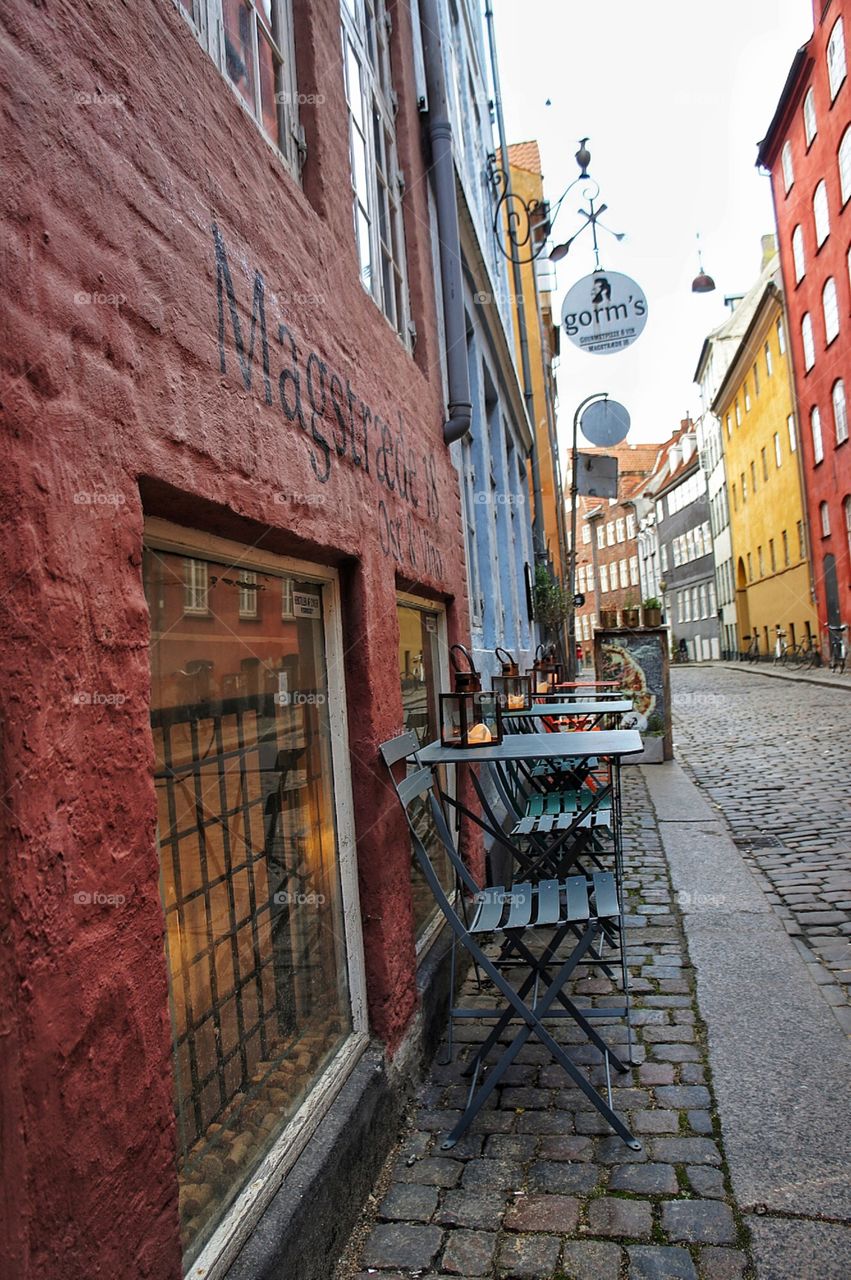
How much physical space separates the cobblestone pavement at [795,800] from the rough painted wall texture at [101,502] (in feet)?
9.75

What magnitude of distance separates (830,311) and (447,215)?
22.9 meters

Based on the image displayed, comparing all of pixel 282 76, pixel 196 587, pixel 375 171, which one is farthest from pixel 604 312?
pixel 196 587

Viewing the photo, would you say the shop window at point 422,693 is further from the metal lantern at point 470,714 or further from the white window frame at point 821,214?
the white window frame at point 821,214

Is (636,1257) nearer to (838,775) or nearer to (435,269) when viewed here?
(435,269)

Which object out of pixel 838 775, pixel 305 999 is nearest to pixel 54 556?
pixel 305 999

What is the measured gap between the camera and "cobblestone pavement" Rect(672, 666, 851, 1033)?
466 centimetres

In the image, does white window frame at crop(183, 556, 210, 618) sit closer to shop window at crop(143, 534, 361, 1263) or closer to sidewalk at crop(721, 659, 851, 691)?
shop window at crop(143, 534, 361, 1263)

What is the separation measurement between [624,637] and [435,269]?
6.35 meters

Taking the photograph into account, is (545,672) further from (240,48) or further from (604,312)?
(240,48)

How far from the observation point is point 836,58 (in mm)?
23125

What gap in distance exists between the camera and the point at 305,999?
2850 mm

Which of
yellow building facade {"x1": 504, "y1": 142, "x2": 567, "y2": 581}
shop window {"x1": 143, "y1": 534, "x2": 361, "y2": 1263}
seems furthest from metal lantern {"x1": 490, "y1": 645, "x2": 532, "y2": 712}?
yellow building facade {"x1": 504, "y1": 142, "x2": 567, "y2": 581}

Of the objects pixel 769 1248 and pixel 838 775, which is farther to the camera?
pixel 838 775

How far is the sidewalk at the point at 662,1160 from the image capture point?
239 cm
